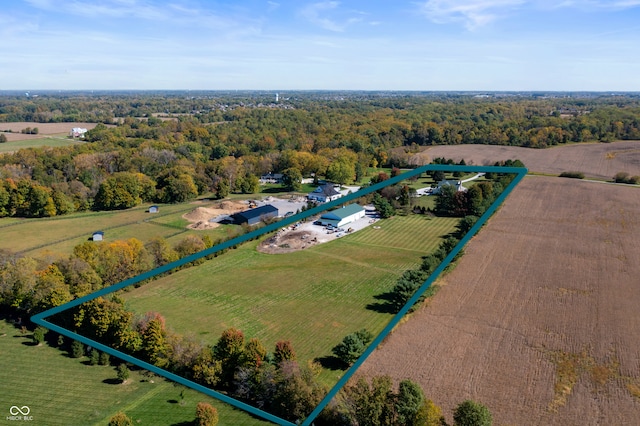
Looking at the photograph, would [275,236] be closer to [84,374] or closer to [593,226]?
[84,374]

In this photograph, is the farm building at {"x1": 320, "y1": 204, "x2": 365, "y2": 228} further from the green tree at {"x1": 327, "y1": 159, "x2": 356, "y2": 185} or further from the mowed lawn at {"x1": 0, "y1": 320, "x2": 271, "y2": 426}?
the green tree at {"x1": 327, "y1": 159, "x2": 356, "y2": 185}

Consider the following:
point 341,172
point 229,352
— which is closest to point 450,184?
point 229,352

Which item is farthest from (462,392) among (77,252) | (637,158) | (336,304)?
(637,158)

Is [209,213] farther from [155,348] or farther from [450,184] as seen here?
[155,348]

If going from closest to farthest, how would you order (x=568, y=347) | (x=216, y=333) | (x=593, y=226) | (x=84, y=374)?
(x=216, y=333) < (x=84, y=374) < (x=568, y=347) < (x=593, y=226)

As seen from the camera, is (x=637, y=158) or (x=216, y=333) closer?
(x=216, y=333)

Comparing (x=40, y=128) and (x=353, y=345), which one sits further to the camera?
(x=40, y=128)

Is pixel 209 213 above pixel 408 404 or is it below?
below
